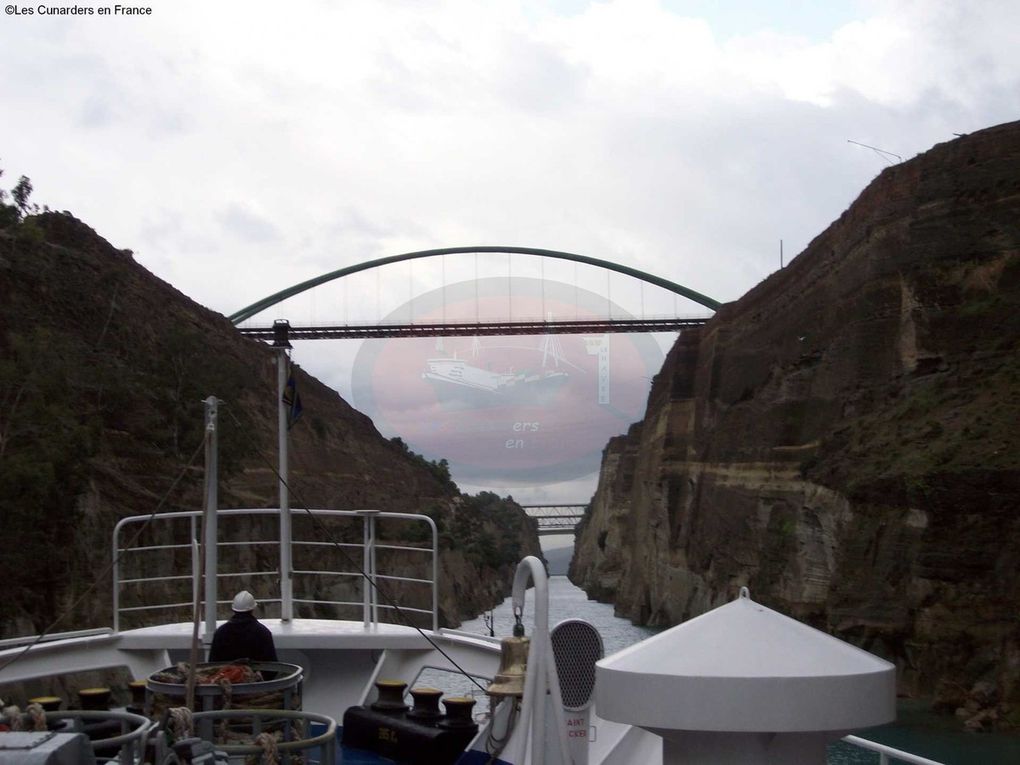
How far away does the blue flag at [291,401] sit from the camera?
30.3 ft

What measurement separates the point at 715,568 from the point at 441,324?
91.4 ft

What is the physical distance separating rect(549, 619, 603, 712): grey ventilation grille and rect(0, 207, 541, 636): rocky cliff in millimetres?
2649

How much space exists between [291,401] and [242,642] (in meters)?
3.01

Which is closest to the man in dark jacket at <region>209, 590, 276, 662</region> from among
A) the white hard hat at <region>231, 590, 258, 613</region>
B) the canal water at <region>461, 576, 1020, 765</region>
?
the white hard hat at <region>231, 590, 258, 613</region>

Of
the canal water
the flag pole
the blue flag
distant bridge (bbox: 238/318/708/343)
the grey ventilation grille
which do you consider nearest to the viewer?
the grey ventilation grille

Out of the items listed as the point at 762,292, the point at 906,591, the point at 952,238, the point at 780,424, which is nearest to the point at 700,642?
the point at 906,591

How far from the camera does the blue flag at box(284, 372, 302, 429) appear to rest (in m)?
9.25

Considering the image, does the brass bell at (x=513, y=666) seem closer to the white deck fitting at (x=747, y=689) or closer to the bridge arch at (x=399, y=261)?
the white deck fitting at (x=747, y=689)

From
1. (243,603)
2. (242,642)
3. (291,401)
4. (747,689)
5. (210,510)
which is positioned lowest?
(242,642)

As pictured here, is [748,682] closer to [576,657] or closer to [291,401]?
[576,657]

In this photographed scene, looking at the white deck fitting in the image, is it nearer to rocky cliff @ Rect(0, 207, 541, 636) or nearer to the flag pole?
rocky cliff @ Rect(0, 207, 541, 636)

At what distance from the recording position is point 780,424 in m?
45.2

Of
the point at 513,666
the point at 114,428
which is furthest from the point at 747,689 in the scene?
the point at 114,428

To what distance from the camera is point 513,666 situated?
5309mm
